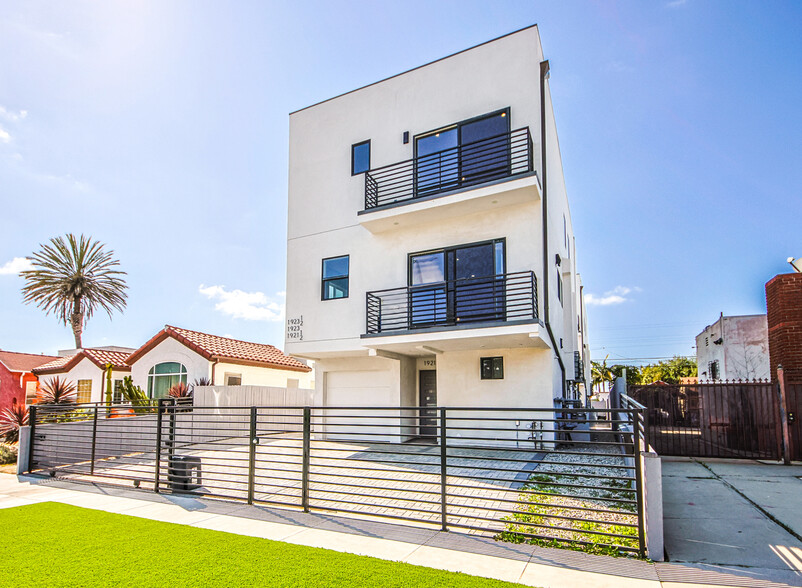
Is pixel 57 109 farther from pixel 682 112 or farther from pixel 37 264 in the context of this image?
pixel 37 264

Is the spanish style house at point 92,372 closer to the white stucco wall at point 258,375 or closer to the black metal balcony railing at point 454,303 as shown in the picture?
the white stucco wall at point 258,375

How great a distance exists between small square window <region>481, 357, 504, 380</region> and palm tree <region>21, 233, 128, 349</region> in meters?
30.3

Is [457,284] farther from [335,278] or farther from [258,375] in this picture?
[258,375]

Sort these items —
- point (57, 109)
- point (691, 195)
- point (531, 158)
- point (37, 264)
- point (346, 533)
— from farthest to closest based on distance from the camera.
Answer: point (37, 264) < point (691, 195) < point (57, 109) < point (531, 158) < point (346, 533)

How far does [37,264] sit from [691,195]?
36.7 m

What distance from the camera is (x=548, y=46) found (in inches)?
506

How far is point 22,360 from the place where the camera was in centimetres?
2995

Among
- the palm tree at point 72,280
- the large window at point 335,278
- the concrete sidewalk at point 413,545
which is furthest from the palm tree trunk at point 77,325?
the concrete sidewalk at point 413,545

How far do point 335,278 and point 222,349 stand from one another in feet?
26.7

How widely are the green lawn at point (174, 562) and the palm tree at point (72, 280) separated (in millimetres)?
30634

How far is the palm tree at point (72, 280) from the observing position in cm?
3148

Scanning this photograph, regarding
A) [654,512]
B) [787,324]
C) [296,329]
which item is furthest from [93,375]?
[787,324]

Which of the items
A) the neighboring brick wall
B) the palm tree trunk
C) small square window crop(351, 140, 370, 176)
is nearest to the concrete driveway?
the neighboring brick wall

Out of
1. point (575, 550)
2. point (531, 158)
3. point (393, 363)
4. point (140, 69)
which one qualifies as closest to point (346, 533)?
point (575, 550)
